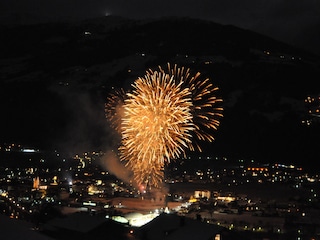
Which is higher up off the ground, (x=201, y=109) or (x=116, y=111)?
(x=116, y=111)

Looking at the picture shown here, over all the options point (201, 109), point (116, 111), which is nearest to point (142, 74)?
point (116, 111)

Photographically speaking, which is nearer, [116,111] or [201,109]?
[201,109]

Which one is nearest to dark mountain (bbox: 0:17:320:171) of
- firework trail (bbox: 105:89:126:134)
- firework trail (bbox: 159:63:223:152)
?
firework trail (bbox: 105:89:126:134)

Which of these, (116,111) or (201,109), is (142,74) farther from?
(201,109)

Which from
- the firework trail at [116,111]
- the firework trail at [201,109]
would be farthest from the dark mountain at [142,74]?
the firework trail at [201,109]

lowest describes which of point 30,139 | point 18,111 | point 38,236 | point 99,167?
point 38,236

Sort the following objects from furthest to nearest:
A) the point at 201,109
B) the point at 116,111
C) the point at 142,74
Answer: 1. the point at 142,74
2. the point at 116,111
3. the point at 201,109

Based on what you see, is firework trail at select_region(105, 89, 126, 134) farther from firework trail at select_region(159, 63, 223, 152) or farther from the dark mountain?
firework trail at select_region(159, 63, 223, 152)

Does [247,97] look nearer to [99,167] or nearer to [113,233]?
[99,167]

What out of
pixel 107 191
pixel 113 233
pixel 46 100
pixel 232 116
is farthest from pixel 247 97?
pixel 113 233
